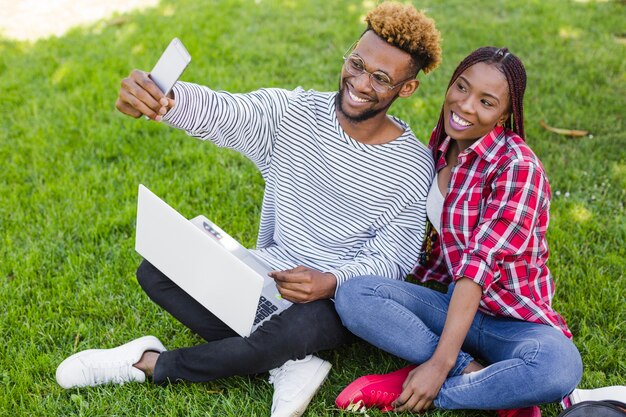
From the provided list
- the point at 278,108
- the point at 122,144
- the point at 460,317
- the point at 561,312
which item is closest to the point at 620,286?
the point at 561,312

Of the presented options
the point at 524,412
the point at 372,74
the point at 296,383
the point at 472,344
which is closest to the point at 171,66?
the point at 372,74

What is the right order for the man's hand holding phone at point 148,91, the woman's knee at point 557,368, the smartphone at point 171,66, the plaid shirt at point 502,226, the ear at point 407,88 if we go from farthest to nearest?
the ear at point 407,88
the plaid shirt at point 502,226
the woman's knee at point 557,368
the man's hand holding phone at point 148,91
the smartphone at point 171,66

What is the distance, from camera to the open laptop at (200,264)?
7.50 ft

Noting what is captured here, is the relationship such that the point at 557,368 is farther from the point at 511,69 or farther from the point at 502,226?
the point at 511,69

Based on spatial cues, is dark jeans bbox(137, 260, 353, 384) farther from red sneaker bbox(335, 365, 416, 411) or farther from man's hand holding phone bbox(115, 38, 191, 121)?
man's hand holding phone bbox(115, 38, 191, 121)

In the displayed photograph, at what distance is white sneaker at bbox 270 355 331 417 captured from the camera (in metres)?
2.45

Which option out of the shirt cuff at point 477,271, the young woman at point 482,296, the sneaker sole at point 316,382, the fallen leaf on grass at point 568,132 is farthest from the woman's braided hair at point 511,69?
the fallen leaf on grass at point 568,132

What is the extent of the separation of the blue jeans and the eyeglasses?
72 centimetres

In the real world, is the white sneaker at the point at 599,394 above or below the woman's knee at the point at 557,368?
below

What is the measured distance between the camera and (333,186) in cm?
278

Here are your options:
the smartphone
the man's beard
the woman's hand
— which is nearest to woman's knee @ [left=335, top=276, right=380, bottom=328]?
the woman's hand

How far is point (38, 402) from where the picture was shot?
254 cm

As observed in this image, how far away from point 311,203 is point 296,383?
72 cm

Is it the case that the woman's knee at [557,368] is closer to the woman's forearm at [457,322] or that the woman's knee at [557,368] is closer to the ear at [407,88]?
the woman's forearm at [457,322]
